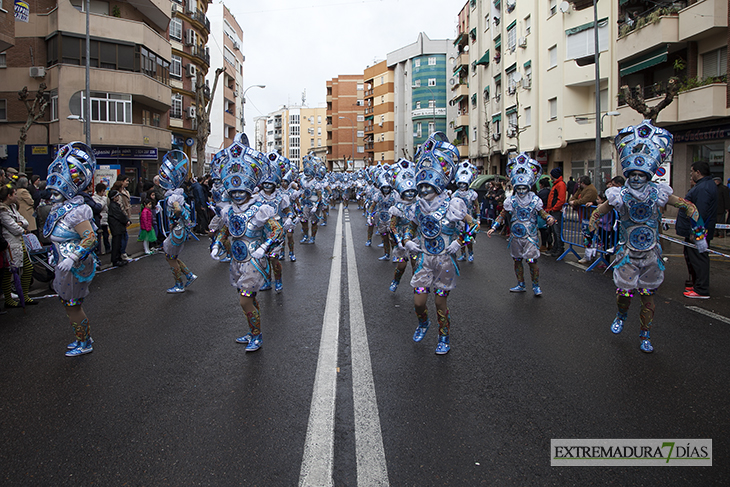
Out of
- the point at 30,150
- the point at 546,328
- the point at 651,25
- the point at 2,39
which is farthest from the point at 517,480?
the point at 30,150

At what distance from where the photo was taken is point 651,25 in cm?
2200

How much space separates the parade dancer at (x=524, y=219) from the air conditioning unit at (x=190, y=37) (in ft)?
128

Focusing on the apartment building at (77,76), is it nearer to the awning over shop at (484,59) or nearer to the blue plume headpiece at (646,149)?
the awning over shop at (484,59)

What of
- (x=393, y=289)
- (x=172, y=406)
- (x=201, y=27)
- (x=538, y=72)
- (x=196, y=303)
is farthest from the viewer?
(x=201, y=27)

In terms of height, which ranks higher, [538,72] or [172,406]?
[538,72]

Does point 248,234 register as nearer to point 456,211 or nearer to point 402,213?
point 456,211

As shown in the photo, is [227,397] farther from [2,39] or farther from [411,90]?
[411,90]

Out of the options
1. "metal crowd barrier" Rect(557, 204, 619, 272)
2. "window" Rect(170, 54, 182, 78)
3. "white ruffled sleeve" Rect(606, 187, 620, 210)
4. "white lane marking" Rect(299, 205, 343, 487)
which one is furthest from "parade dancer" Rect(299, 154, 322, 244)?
"window" Rect(170, 54, 182, 78)

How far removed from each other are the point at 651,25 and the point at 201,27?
112ft

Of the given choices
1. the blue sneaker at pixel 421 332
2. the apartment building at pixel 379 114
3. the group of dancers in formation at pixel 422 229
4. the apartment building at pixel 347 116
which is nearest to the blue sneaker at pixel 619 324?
the group of dancers in formation at pixel 422 229

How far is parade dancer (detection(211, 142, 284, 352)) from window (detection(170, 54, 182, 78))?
126 feet

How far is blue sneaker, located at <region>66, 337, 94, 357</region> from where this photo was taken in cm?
578

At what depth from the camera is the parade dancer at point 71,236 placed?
5.65 meters

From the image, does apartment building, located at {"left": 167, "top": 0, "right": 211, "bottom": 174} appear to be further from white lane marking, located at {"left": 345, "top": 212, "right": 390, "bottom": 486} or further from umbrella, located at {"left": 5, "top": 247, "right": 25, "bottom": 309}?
white lane marking, located at {"left": 345, "top": 212, "right": 390, "bottom": 486}
